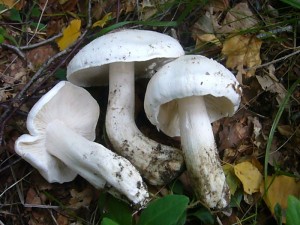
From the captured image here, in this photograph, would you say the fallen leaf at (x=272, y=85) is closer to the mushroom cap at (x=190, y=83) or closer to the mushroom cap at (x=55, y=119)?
the mushroom cap at (x=190, y=83)

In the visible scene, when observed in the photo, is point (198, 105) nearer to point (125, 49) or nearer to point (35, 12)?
point (125, 49)

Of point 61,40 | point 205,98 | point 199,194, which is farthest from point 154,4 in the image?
point 199,194

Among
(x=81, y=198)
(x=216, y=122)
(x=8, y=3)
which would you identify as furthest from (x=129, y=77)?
(x=8, y=3)

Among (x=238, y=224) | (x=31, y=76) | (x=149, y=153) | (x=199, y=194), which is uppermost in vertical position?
(x=31, y=76)

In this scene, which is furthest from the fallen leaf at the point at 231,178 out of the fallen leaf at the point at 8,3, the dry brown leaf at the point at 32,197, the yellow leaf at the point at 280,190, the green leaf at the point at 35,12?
the fallen leaf at the point at 8,3

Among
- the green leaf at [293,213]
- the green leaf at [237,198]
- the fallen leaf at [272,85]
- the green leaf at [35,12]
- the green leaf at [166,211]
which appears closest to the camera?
the green leaf at [293,213]

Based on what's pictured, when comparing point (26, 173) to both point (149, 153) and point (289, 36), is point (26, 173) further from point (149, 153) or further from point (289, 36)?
point (289, 36)
